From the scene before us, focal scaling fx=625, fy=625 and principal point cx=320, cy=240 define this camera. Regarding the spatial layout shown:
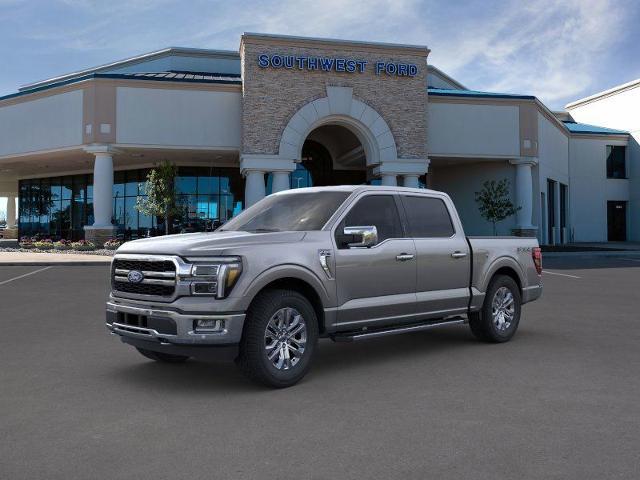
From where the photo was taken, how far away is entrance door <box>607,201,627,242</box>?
47219 millimetres

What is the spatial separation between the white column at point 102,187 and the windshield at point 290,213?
82.6ft

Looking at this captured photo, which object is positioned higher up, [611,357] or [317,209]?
[317,209]

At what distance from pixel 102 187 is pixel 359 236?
1074 inches

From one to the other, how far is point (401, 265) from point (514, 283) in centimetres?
240

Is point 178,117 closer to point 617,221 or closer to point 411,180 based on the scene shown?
point 411,180

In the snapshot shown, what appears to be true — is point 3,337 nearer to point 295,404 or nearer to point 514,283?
point 295,404

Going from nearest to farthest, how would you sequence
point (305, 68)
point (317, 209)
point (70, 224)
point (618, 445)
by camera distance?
point (618, 445)
point (317, 209)
point (305, 68)
point (70, 224)

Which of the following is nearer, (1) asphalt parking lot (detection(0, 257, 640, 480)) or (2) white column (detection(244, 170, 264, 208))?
(1) asphalt parking lot (detection(0, 257, 640, 480))

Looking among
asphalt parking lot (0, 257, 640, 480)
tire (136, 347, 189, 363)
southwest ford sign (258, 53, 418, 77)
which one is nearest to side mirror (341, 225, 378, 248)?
asphalt parking lot (0, 257, 640, 480)

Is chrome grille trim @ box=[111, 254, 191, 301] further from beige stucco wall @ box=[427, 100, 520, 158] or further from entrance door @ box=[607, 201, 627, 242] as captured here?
entrance door @ box=[607, 201, 627, 242]

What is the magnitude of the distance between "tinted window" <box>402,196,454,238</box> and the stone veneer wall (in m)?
22.4

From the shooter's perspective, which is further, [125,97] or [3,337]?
[125,97]

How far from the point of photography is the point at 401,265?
7.06m

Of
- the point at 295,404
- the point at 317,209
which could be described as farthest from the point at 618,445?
the point at 317,209
